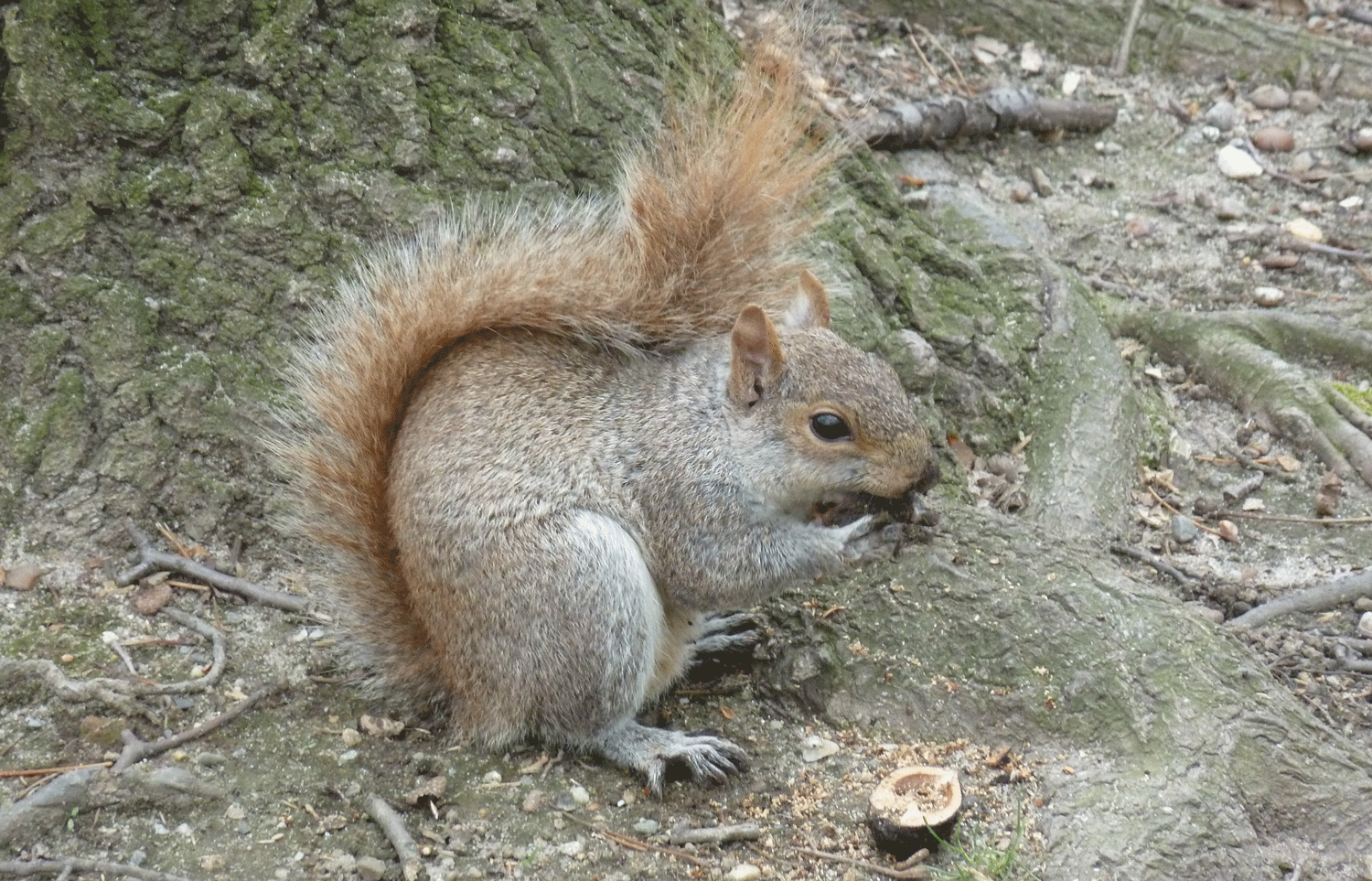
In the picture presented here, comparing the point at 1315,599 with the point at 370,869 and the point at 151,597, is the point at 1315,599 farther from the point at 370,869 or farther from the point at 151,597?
the point at 151,597

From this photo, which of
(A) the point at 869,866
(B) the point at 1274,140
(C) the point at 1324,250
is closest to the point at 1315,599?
(A) the point at 869,866

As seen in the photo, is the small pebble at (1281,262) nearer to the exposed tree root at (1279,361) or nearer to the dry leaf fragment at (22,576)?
the exposed tree root at (1279,361)

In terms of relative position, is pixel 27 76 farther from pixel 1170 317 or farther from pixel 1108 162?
pixel 1108 162

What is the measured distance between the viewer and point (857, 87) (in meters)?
4.22

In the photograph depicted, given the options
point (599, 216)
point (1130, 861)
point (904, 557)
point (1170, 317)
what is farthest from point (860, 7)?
point (1130, 861)

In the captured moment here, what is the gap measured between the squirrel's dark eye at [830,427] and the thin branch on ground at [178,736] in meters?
1.09

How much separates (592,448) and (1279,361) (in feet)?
6.74

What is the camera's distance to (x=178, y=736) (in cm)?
215

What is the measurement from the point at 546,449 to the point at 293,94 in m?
0.85

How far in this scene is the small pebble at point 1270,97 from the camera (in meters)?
4.49

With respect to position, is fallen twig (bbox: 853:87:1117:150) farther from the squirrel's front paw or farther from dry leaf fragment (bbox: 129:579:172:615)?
dry leaf fragment (bbox: 129:579:172:615)

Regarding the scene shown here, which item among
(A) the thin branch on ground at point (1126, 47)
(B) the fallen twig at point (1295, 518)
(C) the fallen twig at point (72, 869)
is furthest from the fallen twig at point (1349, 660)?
(A) the thin branch on ground at point (1126, 47)

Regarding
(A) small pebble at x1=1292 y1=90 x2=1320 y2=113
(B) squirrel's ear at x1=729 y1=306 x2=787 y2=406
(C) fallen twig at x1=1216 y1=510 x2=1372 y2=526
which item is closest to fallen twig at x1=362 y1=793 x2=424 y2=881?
(B) squirrel's ear at x1=729 y1=306 x2=787 y2=406

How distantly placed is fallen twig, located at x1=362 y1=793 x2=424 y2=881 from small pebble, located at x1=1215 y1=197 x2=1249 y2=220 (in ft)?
10.5
